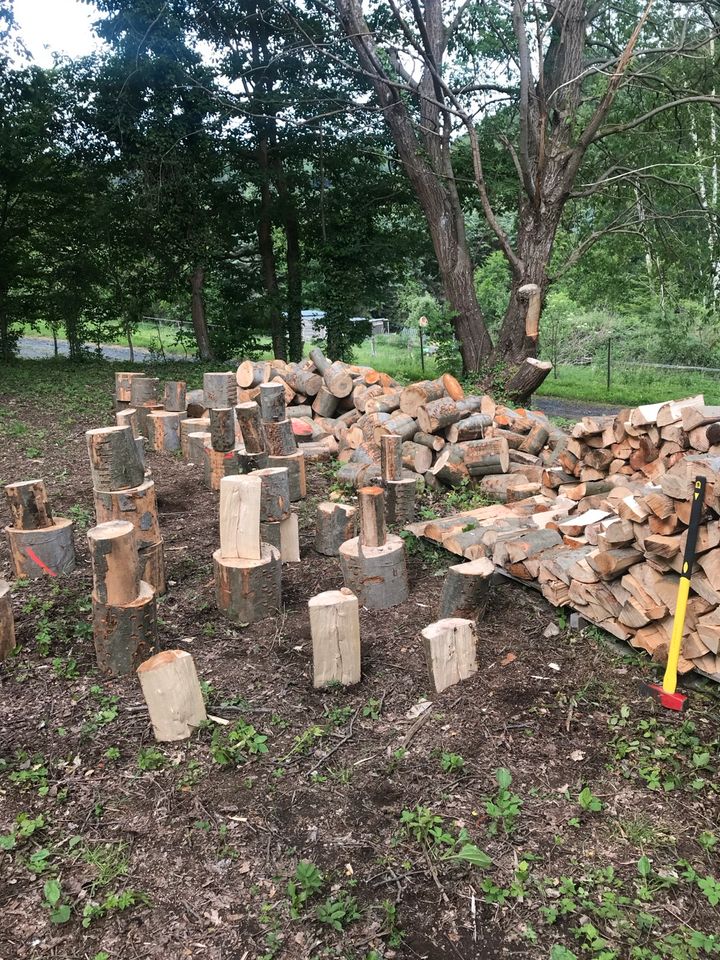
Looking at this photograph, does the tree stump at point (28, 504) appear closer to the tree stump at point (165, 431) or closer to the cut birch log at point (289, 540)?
the cut birch log at point (289, 540)

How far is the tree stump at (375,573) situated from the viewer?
12.9 feet

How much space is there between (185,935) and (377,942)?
57 centimetres

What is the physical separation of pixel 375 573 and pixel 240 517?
87cm

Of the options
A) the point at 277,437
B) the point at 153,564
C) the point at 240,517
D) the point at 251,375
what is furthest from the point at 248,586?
the point at 251,375

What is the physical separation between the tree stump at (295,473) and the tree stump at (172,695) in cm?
278

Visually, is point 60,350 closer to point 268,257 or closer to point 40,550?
point 268,257

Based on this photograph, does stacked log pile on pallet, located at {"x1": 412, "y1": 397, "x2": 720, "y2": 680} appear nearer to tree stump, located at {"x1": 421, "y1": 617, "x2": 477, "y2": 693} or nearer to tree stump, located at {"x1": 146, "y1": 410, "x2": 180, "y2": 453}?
tree stump, located at {"x1": 421, "y1": 617, "x2": 477, "y2": 693}

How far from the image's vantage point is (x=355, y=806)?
252cm

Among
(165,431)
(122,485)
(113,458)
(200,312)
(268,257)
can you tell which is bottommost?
(165,431)

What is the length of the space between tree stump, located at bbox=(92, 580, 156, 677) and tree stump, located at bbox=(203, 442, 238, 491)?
2.44 meters

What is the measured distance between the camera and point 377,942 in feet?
6.68

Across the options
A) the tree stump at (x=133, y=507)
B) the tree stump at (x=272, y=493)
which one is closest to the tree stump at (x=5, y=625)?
the tree stump at (x=133, y=507)

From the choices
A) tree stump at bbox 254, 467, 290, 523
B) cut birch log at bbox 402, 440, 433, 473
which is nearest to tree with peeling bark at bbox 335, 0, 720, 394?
cut birch log at bbox 402, 440, 433, 473

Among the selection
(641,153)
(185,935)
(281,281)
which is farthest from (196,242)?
(185,935)
